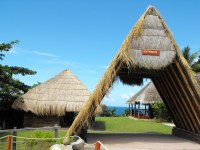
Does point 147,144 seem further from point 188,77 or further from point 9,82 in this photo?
point 9,82

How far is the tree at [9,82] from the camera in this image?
1783cm

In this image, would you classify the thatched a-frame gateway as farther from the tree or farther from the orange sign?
the tree

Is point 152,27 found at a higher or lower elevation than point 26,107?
higher

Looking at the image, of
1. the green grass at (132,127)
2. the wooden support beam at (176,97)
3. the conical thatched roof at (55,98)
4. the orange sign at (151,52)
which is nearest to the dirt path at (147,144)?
the wooden support beam at (176,97)

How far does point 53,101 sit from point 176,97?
1016cm

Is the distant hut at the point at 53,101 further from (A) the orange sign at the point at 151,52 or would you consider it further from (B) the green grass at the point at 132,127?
(A) the orange sign at the point at 151,52

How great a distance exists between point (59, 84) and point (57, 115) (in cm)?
207

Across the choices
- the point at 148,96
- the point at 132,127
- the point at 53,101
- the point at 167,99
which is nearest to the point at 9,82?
the point at 53,101

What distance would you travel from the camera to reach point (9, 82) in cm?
1866

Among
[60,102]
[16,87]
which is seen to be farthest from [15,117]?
[60,102]

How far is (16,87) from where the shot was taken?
20312mm

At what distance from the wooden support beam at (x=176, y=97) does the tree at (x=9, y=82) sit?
9.84 meters

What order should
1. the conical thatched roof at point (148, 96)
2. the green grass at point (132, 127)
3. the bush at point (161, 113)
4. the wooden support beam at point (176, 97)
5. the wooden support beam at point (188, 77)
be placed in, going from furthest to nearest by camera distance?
the conical thatched roof at point (148, 96) < the bush at point (161, 113) < the green grass at point (132, 127) < the wooden support beam at point (176, 97) < the wooden support beam at point (188, 77)

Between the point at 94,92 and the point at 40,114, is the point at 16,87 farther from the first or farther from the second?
the point at 94,92
